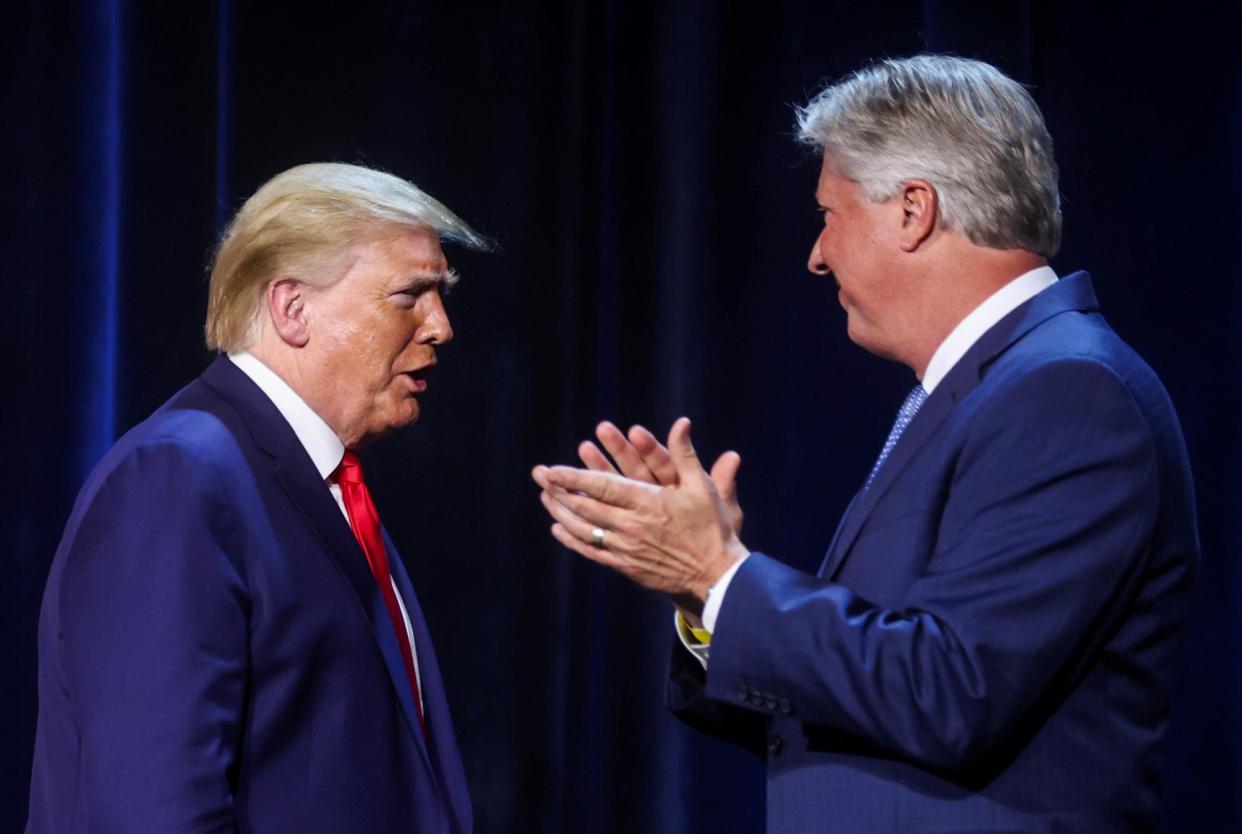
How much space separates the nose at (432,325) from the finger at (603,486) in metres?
0.65

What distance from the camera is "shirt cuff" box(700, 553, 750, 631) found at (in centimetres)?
142

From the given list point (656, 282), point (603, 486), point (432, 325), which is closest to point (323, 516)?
point (432, 325)

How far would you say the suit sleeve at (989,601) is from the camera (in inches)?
52.4

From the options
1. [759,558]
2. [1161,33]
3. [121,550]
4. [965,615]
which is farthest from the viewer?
[1161,33]

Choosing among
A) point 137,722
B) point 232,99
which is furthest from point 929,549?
point 232,99

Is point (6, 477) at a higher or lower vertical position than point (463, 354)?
lower

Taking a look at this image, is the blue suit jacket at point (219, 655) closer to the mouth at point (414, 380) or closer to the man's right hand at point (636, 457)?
the mouth at point (414, 380)

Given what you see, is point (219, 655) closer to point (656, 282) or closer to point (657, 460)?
point (657, 460)

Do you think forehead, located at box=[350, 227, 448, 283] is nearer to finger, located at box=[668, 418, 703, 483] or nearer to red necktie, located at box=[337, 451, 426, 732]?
red necktie, located at box=[337, 451, 426, 732]

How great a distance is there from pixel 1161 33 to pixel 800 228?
0.81 metres

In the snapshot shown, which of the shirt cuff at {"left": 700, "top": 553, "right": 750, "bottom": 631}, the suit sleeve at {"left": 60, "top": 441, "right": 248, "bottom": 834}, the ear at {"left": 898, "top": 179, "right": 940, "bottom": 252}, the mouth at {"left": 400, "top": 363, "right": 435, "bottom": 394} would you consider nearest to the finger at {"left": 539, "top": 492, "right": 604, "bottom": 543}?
the shirt cuff at {"left": 700, "top": 553, "right": 750, "bottom": 631}

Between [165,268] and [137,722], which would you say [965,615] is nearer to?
[137,722]

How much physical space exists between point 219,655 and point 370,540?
37cm

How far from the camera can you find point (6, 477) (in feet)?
8.50
